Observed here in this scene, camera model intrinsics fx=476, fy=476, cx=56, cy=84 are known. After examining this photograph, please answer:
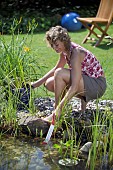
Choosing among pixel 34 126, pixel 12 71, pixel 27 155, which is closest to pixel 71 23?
pixel 12 71

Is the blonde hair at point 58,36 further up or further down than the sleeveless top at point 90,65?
further up

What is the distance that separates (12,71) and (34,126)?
67cm

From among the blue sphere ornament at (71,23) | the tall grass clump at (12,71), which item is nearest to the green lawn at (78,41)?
the blue sphere ornament at (71,23)

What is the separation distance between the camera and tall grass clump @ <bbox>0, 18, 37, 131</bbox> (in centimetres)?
458

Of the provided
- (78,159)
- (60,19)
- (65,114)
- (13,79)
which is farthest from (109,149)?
(60,19)

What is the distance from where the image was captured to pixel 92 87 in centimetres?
471

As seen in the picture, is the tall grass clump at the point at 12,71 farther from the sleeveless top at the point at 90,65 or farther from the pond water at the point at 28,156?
the sleeveless top at the point at 90,65

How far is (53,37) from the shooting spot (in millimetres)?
4461

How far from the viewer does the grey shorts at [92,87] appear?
4.70m

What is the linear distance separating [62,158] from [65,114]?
0.56 metres

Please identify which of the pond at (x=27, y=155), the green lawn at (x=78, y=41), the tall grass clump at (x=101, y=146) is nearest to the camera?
the tall grass clump at (x=101, y=146)

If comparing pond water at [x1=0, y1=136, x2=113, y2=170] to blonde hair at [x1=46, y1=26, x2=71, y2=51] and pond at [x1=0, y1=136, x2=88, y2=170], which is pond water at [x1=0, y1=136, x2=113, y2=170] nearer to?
pond at [x1=0, y1=136, x2=88, y2=170]

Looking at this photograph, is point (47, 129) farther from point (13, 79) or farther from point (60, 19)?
point (60, 19)

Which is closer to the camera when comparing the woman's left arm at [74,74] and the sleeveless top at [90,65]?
the woman's left arm at [74,74]
